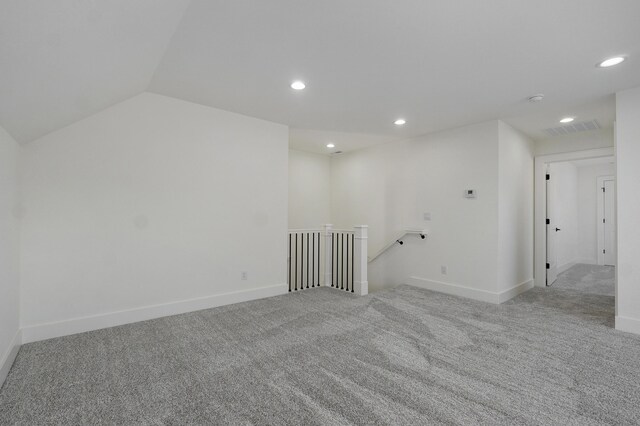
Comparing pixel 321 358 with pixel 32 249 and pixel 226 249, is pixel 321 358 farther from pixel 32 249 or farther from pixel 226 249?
pixel 32 249

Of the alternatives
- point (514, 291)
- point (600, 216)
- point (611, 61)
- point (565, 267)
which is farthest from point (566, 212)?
point (611, 61)

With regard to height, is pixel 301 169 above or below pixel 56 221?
above

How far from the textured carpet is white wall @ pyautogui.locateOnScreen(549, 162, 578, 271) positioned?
0.26 meters

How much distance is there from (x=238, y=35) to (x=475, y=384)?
321 centimetres

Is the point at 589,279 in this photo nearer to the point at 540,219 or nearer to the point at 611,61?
the point at 540,219

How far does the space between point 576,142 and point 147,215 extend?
21.7 ft

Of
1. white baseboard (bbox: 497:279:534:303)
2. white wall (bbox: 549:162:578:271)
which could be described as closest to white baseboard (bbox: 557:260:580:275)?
white wall (bbox: 549:162:578:271)

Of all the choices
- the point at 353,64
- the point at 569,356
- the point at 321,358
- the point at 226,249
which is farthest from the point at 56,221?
the point at 569,356

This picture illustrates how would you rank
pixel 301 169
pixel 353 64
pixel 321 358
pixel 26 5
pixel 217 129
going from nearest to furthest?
pixel 26 5, pixel 321 358, pixel 353 64, pixel 217 129, pixel 301 169

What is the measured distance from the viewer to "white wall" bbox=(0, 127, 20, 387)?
2326 millimetres

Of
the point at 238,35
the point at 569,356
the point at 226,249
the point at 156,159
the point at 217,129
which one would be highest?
the point at 238,35

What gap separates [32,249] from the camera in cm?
292

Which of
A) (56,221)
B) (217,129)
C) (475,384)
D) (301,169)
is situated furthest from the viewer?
(301,169)

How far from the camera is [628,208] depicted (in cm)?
329
